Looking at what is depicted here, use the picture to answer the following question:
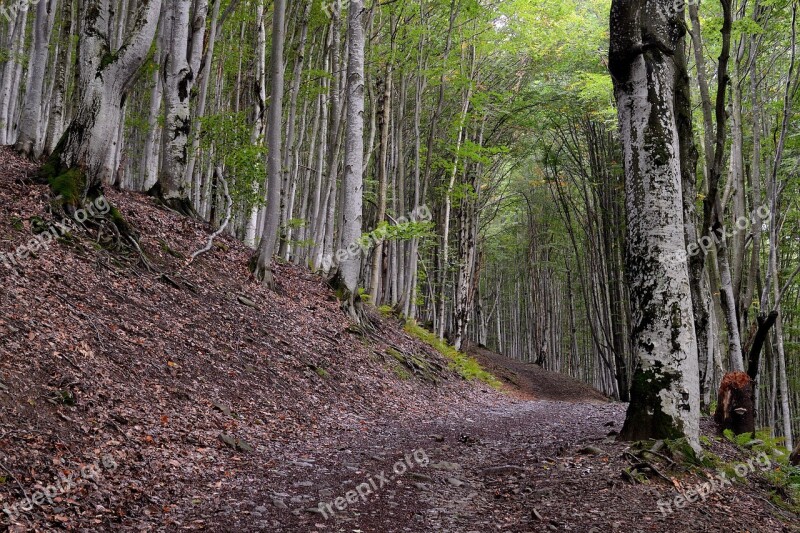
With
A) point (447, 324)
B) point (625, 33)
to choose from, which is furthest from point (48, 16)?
point (447, 324)

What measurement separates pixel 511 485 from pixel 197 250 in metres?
7.06

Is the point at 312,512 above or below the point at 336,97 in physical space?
below

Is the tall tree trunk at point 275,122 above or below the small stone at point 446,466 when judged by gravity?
above

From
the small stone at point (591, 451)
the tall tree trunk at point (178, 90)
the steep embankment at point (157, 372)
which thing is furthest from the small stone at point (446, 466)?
the tall tree trunk at point (178, 90)

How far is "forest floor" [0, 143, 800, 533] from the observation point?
3525mm

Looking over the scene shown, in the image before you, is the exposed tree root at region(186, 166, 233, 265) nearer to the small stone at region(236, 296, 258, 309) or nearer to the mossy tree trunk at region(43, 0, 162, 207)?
the small stone at region(236, 296, 258, 309)

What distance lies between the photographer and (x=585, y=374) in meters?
32.2

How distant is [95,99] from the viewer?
7.15 m

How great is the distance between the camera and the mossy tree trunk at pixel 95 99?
720 cm

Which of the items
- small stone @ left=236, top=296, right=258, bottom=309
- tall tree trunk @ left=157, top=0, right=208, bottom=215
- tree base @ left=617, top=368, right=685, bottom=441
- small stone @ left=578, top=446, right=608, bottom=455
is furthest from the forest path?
tall tree trunk @ left=157, top=0, right=208, bottom=215

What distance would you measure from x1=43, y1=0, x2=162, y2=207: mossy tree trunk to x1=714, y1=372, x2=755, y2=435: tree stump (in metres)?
9.57

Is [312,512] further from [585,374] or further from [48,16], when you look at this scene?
[585,374]

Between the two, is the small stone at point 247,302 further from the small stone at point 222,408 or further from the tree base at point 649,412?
the tree base at point 649,412

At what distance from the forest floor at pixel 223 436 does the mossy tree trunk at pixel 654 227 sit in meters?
0.50
